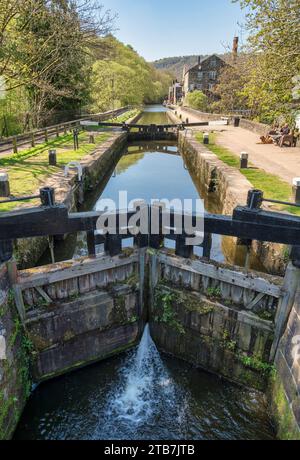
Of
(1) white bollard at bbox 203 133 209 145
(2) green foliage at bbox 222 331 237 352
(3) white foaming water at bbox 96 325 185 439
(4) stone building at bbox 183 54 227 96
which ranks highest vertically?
(4) stone building at bbox 183 54 227 96

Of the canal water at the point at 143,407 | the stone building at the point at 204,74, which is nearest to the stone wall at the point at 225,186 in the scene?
the canal water at the point at 143,407

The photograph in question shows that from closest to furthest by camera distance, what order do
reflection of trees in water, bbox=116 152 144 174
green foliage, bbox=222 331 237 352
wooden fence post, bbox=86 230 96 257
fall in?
green foliage, bbox=222 331 237 352
wooden fence post, bbox=86 230 96 257
reflection of trees in water, bbox=116 152 144 174

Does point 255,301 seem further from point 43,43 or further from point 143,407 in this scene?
point 43,43

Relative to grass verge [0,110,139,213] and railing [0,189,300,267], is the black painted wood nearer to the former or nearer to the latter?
railing [0,189,300,267]

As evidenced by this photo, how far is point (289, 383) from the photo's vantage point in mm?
4371

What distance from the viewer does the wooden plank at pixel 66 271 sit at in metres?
5.02

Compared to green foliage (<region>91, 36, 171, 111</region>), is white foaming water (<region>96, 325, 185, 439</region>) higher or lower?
lower

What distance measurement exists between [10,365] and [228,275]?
367 cm

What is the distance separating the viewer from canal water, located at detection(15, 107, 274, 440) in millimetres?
4633

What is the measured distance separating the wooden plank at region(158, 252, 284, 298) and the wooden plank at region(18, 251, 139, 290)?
984mm

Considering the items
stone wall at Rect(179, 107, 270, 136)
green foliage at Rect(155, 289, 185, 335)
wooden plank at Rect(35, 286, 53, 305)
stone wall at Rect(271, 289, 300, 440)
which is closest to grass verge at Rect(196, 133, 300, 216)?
Answer: stone wall at Rect(271, 289, 300, 440)

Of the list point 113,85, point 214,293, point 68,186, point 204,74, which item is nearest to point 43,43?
point 68,186

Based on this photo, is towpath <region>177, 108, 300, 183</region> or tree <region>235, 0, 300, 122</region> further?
towpath <region>177, 108, 300, 183</region>

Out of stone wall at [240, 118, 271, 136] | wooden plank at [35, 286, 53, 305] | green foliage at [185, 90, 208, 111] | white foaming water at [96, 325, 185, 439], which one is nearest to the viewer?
white foaming water at [96, 325, 185, 439]
